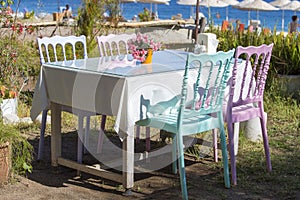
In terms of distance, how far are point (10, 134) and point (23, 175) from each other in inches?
14.2

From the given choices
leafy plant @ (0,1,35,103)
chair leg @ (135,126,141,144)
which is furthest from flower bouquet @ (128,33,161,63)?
leafy plant @ (0,1,35,103)

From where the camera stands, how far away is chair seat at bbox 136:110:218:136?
3.92 meters

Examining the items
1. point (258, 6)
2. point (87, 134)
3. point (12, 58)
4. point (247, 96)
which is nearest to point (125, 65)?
point (87, 134)

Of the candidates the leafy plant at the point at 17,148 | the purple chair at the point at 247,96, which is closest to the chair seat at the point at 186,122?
the purple chair at the point at 247,96

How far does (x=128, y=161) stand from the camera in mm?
3934

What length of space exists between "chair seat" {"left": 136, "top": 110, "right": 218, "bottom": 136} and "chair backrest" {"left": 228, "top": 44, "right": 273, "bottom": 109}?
11.5 inches

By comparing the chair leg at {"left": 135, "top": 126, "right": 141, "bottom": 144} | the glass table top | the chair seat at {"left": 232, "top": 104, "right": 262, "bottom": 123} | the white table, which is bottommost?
the chair leg at {"left": 135, "top": 126, "right": 141, "bottom": 144}

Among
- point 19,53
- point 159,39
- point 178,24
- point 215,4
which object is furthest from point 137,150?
point 215,4

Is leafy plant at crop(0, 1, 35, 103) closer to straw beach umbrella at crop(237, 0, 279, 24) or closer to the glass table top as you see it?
the glass table top

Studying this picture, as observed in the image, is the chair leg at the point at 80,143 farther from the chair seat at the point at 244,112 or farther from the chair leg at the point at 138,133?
the chair seat at the point at 244,112

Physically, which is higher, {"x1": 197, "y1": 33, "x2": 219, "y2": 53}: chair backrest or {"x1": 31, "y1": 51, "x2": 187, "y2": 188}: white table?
{"x1": 197, "y1": 33, "x2": 219, "y2": 53}: chair backrest

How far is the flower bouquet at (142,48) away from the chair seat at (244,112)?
2.51 ft

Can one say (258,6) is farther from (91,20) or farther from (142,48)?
(142,48)

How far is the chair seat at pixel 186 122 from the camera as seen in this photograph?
3.92 meters
